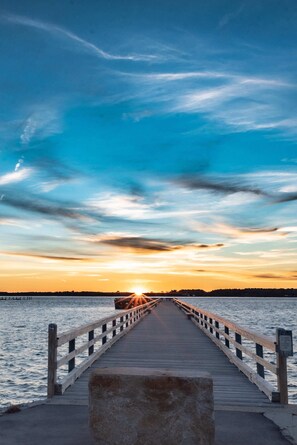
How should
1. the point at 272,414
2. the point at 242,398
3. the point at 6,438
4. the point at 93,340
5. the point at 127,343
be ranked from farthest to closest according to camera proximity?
the point at 127,343 → the point at 93,340 → the point at 242,398 → the point at 272,414 → the point at 6,438

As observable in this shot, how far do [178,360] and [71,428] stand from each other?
22.7 ft

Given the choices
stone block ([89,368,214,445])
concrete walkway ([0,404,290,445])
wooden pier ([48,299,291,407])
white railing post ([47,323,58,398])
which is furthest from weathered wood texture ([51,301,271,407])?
stone block ([89,368,214,445])

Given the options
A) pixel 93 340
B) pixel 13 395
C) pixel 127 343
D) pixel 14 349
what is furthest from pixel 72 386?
pixel 14 349

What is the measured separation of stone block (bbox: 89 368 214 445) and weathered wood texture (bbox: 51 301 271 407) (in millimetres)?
2962

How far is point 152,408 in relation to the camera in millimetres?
5141

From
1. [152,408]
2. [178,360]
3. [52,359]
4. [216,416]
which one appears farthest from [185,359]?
[152,408]

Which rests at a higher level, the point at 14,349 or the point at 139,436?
the point at 139,436

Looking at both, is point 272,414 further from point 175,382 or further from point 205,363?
point 205,363

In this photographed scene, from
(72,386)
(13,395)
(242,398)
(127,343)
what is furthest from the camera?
(13,395)

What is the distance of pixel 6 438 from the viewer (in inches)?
236

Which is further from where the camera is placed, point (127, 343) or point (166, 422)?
point (127, 343)

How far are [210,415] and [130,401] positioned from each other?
846 mm

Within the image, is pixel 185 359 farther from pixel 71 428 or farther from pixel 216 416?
pixel 71 428

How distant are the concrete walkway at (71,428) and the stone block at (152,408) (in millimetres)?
934
